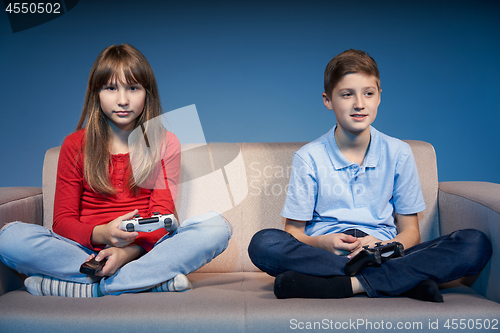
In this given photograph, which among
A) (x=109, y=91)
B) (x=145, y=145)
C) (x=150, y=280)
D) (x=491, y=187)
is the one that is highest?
(x=109, y=91)

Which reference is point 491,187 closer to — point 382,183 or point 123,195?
point 382,183

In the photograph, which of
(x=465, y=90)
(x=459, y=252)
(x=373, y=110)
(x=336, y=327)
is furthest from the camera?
(x=465, y=90)

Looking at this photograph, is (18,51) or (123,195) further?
(18,51)

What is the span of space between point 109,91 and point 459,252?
1.06 metres

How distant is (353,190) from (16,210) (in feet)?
3.33

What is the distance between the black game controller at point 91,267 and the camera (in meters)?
1.00

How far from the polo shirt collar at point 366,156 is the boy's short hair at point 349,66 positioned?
0.16 m

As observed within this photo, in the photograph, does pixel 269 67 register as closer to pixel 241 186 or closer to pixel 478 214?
pixel 241 186

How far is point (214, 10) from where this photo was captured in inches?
83.8

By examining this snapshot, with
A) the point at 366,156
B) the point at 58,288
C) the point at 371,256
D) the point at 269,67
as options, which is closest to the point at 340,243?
the point at 371,256

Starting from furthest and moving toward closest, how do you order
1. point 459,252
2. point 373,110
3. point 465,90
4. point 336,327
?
point 465,90 → point 373,110 → point 459,252 → point 336,327

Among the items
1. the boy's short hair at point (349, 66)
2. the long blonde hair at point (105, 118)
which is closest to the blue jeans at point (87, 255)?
the long blonde hair at point (105, 118)

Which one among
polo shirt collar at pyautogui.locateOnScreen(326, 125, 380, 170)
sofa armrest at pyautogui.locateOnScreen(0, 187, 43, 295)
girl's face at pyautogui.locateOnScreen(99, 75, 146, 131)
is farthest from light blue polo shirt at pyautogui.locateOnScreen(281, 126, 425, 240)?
sofa armrest at pyautogui.locateOnScreen(0, 187, 43, 295)

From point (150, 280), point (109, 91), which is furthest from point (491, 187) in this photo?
point (109, 91)
